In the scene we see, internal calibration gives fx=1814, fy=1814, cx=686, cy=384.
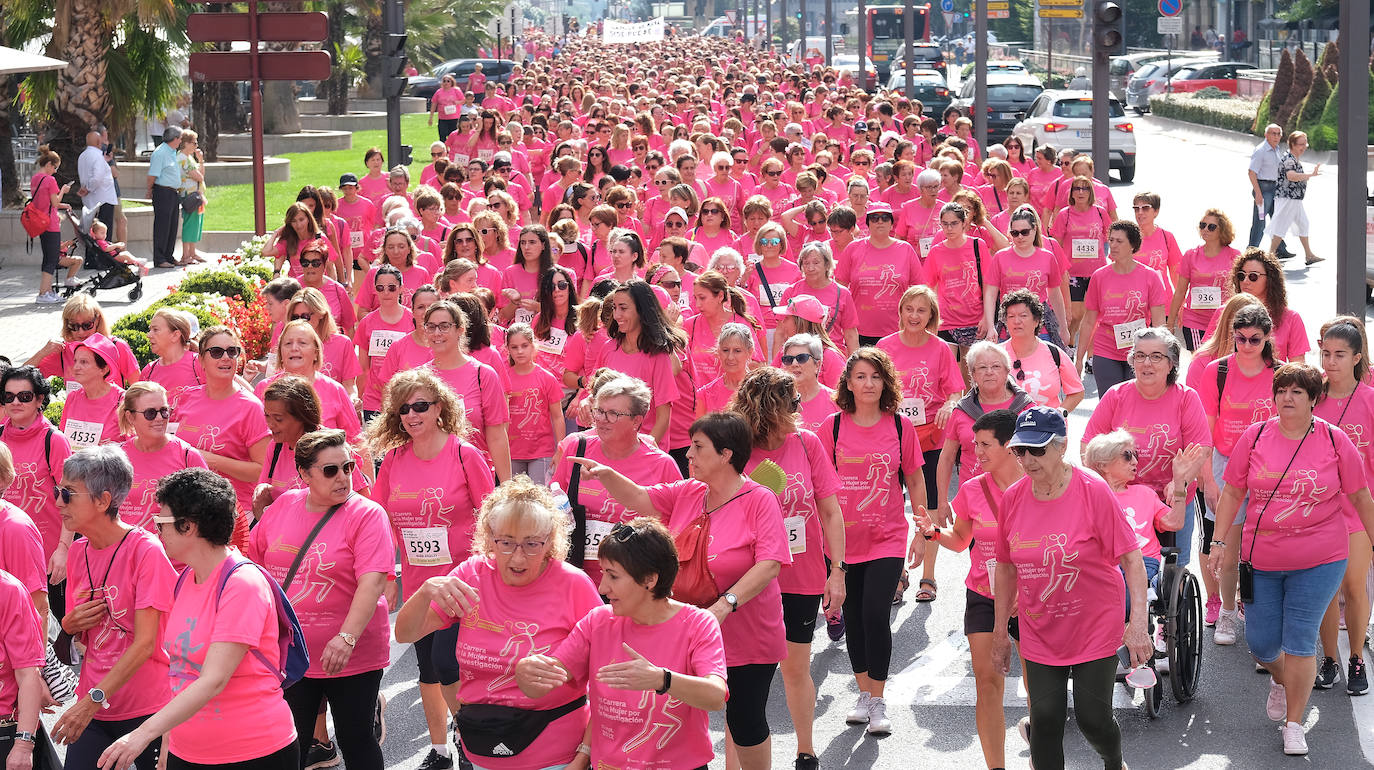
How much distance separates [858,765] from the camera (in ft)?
24.7

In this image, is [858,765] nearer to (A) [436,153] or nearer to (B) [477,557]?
(B) [477,557]

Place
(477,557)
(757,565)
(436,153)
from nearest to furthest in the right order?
(477,557) < (757,565) < (436,153)

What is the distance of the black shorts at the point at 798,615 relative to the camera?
725cm

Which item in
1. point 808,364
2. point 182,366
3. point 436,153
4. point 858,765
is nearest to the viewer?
point 858,765

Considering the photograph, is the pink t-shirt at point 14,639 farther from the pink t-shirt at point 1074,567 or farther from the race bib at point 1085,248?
the race bib at point 1085,248

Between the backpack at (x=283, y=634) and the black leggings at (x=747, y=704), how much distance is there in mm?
1549

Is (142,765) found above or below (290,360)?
below

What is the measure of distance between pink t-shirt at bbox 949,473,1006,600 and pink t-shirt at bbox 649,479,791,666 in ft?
3.56

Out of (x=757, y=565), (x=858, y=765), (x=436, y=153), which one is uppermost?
(x=436, y=153)

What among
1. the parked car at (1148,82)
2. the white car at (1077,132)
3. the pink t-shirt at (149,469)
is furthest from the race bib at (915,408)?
the parked car at (1148,82)

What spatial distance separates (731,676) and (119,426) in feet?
11.5

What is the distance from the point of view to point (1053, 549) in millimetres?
6422

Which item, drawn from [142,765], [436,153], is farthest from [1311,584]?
[436,153]

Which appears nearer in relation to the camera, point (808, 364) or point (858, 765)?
point (858, 765)
